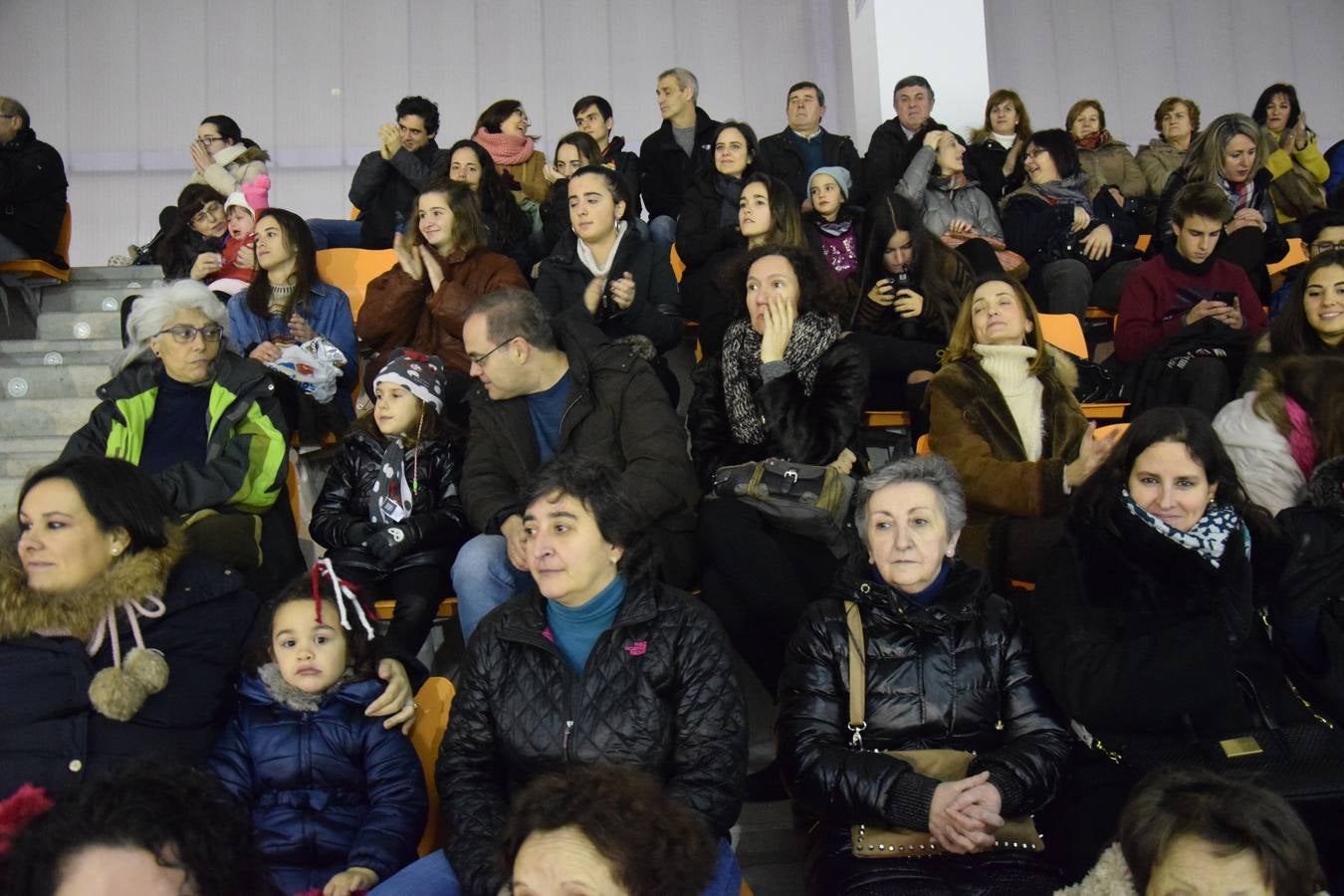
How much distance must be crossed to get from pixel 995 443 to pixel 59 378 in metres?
3.43

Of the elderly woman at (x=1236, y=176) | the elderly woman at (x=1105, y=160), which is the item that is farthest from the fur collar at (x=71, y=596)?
the elderly woman at (x=1105, y=160)

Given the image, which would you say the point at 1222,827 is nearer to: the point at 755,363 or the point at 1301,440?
the point at 1301,440

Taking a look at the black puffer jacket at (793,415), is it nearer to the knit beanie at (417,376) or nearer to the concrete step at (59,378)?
the knit beanie at (417,376)

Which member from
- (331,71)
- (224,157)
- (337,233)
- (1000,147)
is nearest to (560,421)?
(337,233)

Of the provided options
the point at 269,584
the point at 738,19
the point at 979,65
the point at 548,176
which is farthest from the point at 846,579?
the point at 738,19

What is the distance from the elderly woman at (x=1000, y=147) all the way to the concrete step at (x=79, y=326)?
3.84 metres

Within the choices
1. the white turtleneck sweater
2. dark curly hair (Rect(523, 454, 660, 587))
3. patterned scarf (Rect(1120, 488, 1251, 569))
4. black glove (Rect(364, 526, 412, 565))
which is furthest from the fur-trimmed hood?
black glove (Rect(364, 526, 412, 565))

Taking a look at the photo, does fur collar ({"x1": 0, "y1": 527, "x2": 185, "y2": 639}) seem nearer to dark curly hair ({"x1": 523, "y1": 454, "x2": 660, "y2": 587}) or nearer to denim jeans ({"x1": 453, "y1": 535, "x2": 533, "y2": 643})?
denim jeans ({"x1": 453, "y1": 535, "x2": 533, "y2": 643})

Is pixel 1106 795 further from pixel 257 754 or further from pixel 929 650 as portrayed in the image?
pixel 257 754

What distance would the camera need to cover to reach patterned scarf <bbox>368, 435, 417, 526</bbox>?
3592 mm

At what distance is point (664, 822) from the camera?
1.87 meters

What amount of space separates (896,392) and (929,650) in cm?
193

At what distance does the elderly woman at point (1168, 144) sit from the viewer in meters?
6.58

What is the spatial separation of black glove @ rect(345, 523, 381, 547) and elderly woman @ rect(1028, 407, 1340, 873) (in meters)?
1.76
